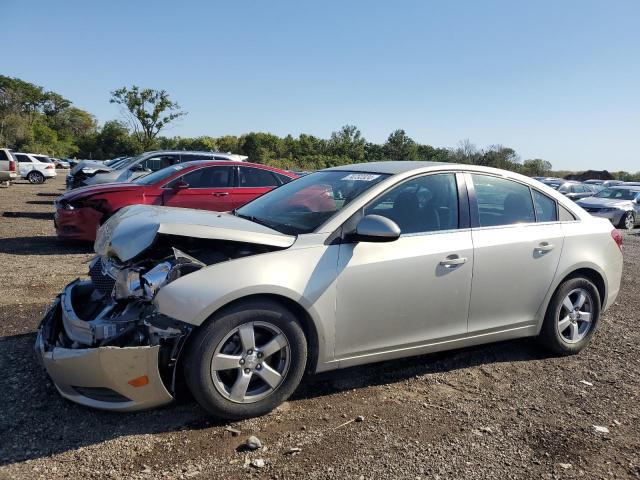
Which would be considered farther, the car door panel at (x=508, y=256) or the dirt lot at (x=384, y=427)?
the car door panel at (x=508, y=256)

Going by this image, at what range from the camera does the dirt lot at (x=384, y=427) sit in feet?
9.03

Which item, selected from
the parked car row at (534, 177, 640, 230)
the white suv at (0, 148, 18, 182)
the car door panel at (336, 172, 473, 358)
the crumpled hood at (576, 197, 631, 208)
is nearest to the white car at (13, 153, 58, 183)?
the white suv at (0, 148, 18, 182)

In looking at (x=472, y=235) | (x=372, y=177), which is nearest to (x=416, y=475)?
(x=472, y=235)

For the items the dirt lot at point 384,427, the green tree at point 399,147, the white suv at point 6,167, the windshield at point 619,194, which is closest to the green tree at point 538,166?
the green tree at point 399,147

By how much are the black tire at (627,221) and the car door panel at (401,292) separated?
16384 millimetres

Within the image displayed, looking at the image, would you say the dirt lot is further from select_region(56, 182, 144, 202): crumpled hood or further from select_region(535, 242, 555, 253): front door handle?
select_region(56, 182, 144, 202): crumpled hood

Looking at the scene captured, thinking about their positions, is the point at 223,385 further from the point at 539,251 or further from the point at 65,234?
the point at 65,234

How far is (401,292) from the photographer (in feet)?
11.6

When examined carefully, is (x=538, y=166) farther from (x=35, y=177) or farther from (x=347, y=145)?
(x=35, y=177)

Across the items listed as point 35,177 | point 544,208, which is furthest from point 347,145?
point 544,208

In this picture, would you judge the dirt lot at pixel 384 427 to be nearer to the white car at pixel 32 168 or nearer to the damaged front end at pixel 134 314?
the damaged front end at pixel 134 314

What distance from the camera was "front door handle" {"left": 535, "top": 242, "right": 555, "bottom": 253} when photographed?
419cm

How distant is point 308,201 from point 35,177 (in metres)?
32.2

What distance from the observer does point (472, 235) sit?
3.93 meters
